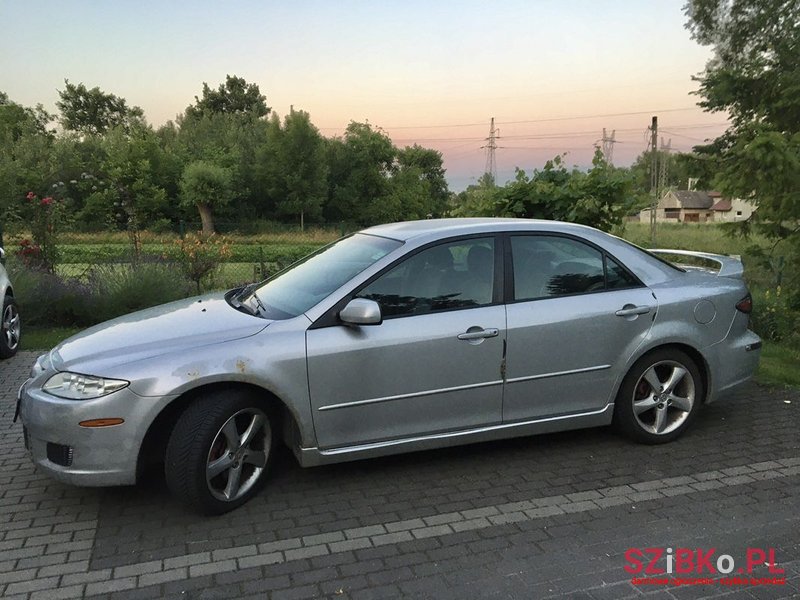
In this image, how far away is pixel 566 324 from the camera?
4.27m

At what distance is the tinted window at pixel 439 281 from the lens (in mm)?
4016

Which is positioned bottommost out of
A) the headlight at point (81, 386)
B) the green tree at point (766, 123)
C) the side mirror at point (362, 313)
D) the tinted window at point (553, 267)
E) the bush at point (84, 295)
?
the bush at point (84, 295)

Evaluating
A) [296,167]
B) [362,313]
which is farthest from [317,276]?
[296,167]

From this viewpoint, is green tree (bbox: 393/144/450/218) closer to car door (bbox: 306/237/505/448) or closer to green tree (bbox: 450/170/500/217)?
green tree (bbox: 450/170/500/217)

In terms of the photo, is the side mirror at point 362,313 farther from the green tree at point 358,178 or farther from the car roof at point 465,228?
the green tree at point 358,178

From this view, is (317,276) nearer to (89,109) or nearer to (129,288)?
(129,288)

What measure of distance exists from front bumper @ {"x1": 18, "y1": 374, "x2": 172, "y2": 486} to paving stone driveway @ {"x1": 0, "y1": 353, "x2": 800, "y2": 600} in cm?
34

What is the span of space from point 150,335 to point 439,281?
1801mm

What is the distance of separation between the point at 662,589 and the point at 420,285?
212 cm

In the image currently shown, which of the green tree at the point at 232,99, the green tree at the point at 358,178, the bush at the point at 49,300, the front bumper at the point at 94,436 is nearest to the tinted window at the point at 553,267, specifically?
the front bumper at the point at 94,436

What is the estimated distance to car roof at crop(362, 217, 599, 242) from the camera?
171 inches

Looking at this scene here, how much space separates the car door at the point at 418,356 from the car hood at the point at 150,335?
21.5 inches

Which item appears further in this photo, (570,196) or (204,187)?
(204,187)

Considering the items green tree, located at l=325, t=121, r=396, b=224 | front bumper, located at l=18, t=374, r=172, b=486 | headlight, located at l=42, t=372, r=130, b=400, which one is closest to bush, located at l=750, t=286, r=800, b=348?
front bumper, located at l=18, t=374, r=172, b=486
